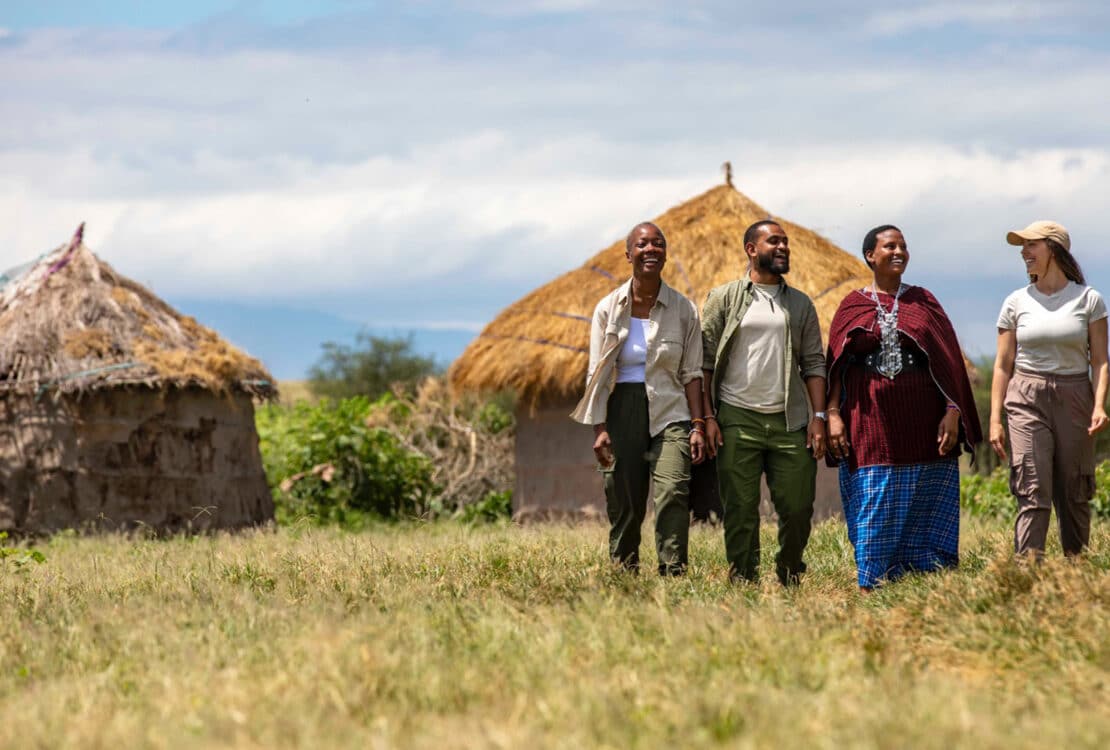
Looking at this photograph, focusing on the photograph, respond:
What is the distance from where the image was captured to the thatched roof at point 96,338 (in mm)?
12398

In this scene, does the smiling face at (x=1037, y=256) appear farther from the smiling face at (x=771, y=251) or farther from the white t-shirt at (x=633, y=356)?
the white t-shirt at (x=633, y=356)

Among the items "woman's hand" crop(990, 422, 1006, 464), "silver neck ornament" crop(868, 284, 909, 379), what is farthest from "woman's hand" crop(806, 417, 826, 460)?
"woman's hand" crop(990, 422, 1006, 464)

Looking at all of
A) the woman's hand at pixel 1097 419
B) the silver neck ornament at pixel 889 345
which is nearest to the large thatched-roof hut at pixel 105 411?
the silver neck ornament at pixel 889 345

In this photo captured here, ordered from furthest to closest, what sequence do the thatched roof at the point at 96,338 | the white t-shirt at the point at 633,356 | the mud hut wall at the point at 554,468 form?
the mud hut wall at the point at 554,468 → the thatched roof at the point at 96,338 → the white t-shirt at the point at 633,356

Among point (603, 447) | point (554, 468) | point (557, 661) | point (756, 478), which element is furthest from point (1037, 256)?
A: point (554, 468)

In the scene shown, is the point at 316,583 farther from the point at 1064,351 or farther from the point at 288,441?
the point at 288,441

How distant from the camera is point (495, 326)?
13.5m

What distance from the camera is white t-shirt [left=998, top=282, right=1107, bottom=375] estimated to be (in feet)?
21.6

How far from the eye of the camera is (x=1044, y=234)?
263 inches

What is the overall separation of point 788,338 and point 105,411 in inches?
313

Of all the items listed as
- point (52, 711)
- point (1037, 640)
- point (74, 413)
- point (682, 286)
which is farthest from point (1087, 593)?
point (74, 413)

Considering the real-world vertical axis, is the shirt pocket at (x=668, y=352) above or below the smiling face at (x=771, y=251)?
below

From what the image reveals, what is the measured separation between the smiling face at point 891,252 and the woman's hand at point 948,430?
710mm

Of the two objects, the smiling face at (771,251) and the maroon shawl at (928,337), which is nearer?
the maroon shawl at (928,337)
